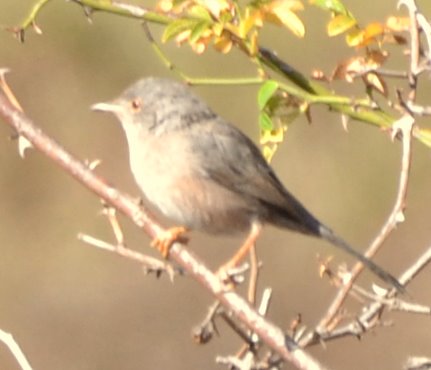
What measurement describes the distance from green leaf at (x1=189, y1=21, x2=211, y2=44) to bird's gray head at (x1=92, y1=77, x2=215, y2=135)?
164cm

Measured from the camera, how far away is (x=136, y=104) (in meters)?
5.79

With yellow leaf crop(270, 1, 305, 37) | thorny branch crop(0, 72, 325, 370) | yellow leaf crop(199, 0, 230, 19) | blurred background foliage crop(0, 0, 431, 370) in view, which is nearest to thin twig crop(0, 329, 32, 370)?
thorny branch crop(0, 72, 325, 370)

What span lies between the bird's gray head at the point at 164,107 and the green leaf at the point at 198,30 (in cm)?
164

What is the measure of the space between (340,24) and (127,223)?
7.25 meters

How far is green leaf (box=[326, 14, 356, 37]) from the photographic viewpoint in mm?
3941

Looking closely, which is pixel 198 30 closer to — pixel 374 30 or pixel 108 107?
pixel 374 30

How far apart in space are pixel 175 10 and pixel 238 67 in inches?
271

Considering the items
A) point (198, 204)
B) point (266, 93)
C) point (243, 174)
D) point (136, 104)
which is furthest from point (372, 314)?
point (136, 104)

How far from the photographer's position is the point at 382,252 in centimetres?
1104

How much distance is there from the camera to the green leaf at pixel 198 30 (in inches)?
157

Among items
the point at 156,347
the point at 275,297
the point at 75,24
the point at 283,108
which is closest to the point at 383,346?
the point at 275,297

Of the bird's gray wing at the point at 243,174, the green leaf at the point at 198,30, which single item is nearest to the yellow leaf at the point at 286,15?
the green leaf at the point at 198,30

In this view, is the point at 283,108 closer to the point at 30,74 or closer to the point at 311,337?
the point at 311,337

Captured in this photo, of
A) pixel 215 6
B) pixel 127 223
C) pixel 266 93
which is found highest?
pixel 215 6
